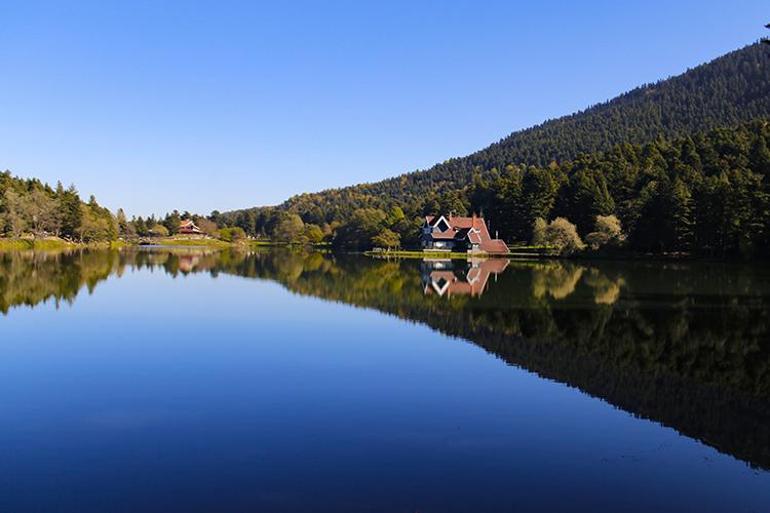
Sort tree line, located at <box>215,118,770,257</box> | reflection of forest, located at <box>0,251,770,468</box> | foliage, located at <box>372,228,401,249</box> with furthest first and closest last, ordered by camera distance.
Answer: foliage, located at <box>372,228,401,249</box> → tree line, located at <box>215,118,770,257</box> → reflection of forest, located at <box>0,251,770,468</box>

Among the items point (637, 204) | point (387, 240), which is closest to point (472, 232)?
point (387, 240)

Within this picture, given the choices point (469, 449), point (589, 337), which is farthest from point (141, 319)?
point (469, 449)

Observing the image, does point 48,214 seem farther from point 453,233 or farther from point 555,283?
point 555,283

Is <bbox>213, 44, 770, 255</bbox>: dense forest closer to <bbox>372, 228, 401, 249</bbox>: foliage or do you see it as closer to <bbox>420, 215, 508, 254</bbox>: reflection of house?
<bbox>372, 228, 401, 249</bbox>: foliage

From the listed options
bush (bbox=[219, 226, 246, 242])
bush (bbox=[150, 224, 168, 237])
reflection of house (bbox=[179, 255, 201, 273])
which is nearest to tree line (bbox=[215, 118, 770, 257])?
bush (bbox=[219, 226, 246, 242])

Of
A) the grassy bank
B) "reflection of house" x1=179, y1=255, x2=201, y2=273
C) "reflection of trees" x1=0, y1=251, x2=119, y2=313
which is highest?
the grassy bank

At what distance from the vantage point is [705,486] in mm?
8844

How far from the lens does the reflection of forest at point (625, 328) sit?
12875 mm

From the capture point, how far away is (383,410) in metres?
12.3

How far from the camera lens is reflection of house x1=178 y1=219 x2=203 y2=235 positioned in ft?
556

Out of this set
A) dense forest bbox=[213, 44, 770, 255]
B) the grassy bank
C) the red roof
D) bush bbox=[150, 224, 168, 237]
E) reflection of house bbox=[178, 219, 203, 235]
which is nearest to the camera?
dense forest bbox=[213, 44, 770, 255]

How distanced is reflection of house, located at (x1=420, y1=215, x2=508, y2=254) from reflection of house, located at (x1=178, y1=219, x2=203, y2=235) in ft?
277

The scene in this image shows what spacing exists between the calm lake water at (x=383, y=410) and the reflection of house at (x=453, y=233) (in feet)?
227

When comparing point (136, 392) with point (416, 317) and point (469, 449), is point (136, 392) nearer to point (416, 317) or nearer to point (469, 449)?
point (469, 449)
